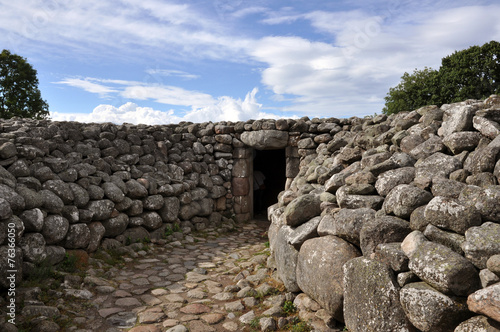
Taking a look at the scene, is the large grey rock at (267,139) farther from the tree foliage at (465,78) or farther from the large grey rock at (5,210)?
the tree foliage at (465,78)

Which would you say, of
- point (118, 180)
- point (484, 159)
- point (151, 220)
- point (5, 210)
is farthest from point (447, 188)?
point (118, 180)

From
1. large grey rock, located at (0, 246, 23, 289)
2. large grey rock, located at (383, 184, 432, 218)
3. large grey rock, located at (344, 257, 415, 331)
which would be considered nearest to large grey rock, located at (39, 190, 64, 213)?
large grey rock, located at (0, 246, 23, 289)

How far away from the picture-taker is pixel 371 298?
3.21m

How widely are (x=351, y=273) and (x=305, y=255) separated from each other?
32.3 inches

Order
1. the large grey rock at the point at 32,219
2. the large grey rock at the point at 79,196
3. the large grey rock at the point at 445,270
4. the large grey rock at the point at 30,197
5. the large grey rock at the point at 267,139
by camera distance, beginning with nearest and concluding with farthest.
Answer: the large grey rock at the point at 445,270
the large grey rock at the point at 32,219
the large grey rock at the point at 30,197
the large grey rock at the point at 79,196
the large grey rock at the point at 267,139

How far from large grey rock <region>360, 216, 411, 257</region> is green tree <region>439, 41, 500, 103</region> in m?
16.7

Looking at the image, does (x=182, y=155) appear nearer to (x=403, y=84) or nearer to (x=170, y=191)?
(x=170, y=191)

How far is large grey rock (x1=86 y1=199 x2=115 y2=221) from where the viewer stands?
20.2 ft

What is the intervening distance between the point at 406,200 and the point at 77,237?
15.9 feet

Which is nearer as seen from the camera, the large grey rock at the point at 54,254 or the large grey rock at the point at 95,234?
the large grey rock at the point at 54,254

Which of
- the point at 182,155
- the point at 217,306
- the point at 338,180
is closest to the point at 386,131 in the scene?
the point at 338,180

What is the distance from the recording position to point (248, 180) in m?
10.1

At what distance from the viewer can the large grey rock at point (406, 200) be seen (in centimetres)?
355

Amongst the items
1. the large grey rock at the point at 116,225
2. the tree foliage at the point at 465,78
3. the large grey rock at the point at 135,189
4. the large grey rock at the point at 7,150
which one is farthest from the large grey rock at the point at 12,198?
the tree foliage at the point at 465,78
